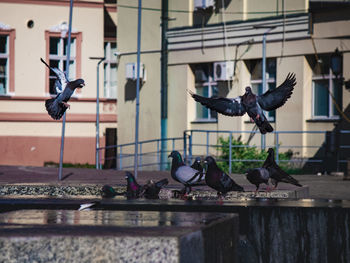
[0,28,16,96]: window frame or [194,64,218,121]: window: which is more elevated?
[0,28,16,96]: window frame

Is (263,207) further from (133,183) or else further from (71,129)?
(71,129)

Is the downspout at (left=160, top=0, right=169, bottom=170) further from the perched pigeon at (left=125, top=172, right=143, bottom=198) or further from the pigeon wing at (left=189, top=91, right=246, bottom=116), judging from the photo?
the pigeon wing at (left=189, top=91, right=246, bottom=116)

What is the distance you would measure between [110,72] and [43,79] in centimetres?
386

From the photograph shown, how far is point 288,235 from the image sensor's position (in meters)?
7.71

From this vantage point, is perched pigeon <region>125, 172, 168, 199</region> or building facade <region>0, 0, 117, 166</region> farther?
building facade <region>0, 0, 117, 166</region>

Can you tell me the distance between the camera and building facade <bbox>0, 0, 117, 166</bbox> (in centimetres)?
3058

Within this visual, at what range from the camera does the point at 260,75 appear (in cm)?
2503

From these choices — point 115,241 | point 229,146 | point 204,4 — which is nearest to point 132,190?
point 115,241

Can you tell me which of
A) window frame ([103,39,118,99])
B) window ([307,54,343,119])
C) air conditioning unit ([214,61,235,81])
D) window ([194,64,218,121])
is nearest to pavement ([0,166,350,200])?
window ([307,54,343,119])

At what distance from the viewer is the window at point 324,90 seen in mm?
22703

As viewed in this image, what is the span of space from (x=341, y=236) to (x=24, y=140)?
2373 centimetres

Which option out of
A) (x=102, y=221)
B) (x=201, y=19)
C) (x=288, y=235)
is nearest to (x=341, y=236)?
(x=288, y=235)

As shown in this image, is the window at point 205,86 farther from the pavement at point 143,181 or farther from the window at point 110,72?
the window at point 110,72

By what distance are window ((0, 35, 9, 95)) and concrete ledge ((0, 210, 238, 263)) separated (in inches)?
1016
